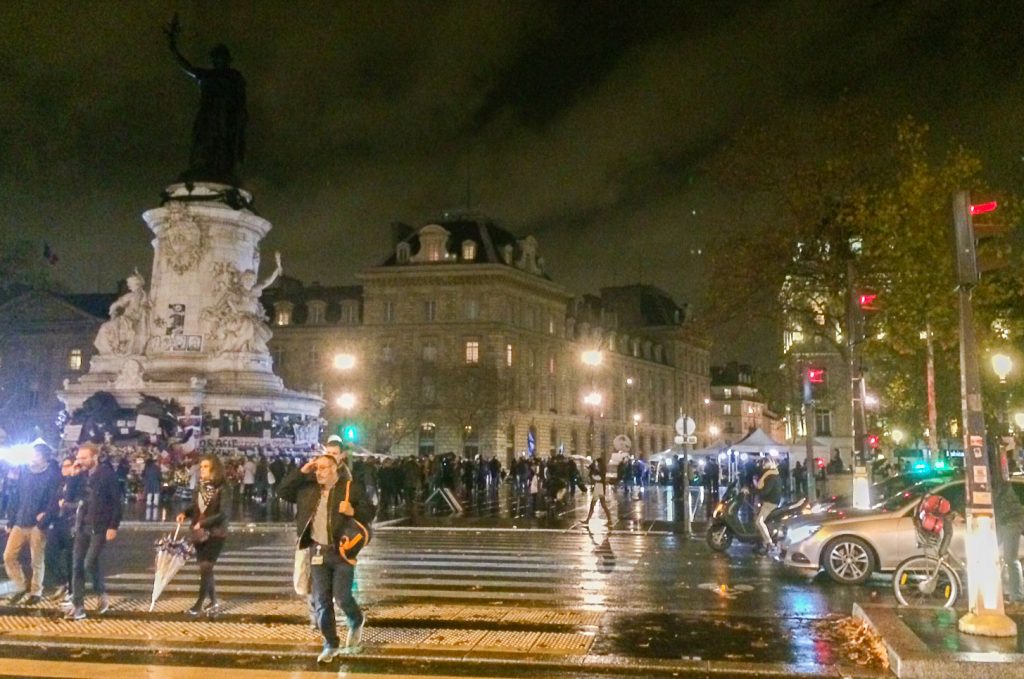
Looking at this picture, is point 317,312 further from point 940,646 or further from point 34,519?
point 940,646

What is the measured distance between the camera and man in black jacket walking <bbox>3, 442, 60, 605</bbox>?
11523 millimetres

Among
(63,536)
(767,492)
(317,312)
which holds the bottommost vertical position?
(63,536)

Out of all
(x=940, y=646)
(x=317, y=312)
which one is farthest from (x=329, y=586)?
(x=317, y=312)

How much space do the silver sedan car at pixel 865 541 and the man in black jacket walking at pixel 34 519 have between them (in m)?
10.2

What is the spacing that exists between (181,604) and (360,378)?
6650 cm

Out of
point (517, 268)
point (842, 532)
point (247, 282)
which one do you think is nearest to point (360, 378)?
point (517, 268)

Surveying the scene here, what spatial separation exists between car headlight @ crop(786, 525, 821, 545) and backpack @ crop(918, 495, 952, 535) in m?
3.27

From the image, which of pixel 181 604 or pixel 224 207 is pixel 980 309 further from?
pixel 224 207

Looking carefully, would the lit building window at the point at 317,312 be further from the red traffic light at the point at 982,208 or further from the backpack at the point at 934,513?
the red traffic light at the point at 982,208

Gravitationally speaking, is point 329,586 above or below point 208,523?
below

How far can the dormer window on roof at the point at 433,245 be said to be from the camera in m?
79.2

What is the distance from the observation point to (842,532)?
1387 centimetres

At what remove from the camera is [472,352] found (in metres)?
78.1

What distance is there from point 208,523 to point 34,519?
8.17 feet
